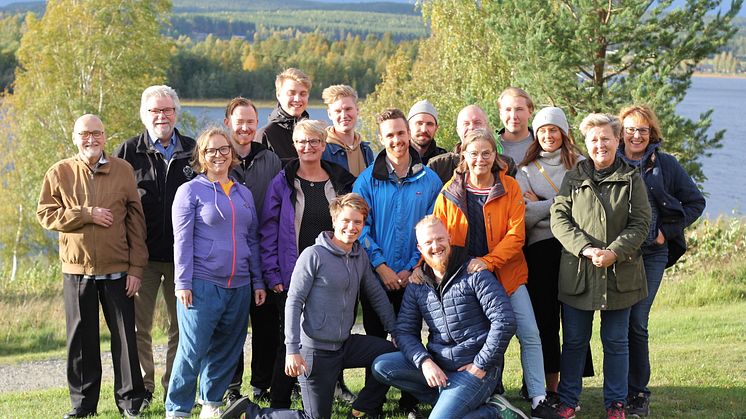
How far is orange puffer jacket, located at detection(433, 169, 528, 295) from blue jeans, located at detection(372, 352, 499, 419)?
68 centimetres

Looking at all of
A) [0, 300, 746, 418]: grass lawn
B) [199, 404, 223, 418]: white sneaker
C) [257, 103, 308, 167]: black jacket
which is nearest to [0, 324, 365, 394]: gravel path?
[0, 300, 746, 418]: grass lawn

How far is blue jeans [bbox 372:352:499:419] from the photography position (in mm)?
5145

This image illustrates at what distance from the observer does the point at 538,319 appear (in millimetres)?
5879

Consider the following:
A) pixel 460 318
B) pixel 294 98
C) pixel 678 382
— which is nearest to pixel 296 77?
pixel 294 98

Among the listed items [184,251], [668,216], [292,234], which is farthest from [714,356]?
[184,251]

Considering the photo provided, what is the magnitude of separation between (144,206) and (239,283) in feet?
3.27

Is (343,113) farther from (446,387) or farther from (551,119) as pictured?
(446,387)

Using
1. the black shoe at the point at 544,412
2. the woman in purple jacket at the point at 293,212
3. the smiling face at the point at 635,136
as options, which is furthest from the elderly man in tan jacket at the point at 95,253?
the smiling face at the point at 635,136

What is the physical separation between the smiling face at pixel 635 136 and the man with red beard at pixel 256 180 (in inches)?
97.1

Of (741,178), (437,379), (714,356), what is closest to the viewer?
(437,379)

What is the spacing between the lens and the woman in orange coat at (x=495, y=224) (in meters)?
5.36

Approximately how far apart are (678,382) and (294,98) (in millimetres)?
3832

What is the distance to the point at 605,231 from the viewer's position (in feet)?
17.4

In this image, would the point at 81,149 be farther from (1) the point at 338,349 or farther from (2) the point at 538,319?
(2) the point at 538,319
